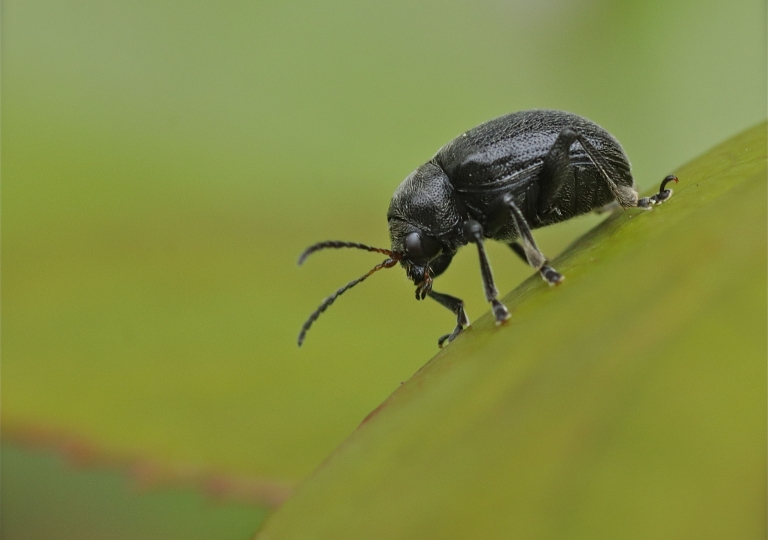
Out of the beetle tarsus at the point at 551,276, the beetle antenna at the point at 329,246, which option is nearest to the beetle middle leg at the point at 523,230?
the beetle tarsus at the point at 551,276

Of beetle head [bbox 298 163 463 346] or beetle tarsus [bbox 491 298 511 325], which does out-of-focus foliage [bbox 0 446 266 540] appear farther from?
beetle head [bbox 298 163 463 346]

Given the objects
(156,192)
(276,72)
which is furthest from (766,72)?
(156,192)

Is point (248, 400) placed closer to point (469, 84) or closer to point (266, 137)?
point (266, 137)

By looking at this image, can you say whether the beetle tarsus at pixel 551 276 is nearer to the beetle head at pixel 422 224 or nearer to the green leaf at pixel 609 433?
the green leaf at pixel 609 433

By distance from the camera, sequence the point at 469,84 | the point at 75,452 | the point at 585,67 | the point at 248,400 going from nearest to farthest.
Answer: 1. the point at 75,452
2. the point at 248,400
3. the point at 469,84
4. the point at 585,67

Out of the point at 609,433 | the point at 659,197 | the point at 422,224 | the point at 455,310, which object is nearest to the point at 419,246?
the point at 422,224

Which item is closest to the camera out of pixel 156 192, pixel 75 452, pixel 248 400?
pixel 75 452
